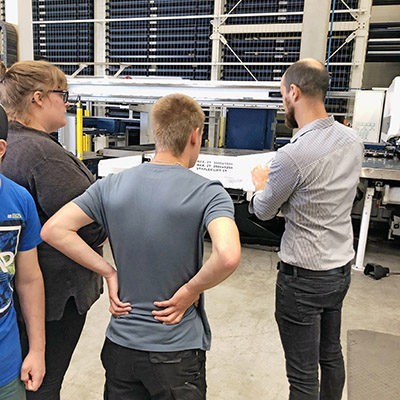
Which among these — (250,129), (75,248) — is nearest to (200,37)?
(250,129)

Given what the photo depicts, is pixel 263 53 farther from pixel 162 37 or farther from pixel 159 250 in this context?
pixel 159 250

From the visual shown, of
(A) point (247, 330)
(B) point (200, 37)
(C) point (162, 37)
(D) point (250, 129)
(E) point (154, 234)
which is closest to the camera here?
(E) point (154, 234)

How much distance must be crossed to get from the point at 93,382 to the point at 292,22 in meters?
5.86

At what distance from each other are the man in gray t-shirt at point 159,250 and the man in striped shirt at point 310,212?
0.43 metres

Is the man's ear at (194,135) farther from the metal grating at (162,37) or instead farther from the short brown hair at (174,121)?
the metal grating at (162,37)

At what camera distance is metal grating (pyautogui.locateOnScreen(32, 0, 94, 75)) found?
7.07 metres

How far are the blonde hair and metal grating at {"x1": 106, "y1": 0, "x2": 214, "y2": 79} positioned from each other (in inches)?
224

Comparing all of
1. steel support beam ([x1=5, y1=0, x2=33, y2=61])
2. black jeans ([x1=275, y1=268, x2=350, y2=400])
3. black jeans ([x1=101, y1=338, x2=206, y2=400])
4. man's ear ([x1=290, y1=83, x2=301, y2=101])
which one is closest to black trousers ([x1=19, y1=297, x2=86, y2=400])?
black jeans ([x1=101, y1=338, x2=206, y2=400])

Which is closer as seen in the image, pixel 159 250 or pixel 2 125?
pixel 2 125

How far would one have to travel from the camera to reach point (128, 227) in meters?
0.98

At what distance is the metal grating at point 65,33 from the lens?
7.07 m

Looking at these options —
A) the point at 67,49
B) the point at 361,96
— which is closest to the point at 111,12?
the point at 67,49

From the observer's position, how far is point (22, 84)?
113 cm

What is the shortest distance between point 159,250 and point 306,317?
684 mm
